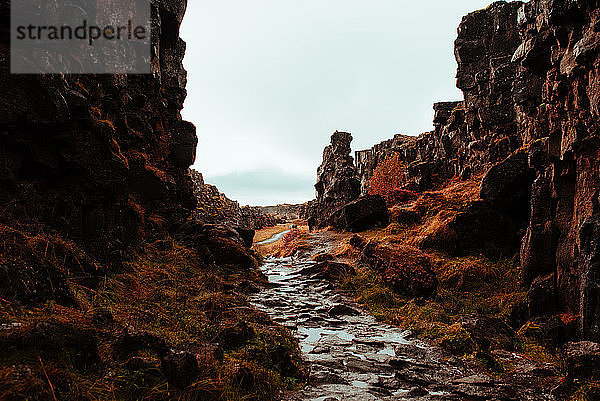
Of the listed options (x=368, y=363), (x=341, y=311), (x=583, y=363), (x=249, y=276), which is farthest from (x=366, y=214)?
(x=583, y=363)

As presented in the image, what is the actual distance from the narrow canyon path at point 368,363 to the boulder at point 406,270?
66.5 inches

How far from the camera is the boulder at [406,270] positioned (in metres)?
10.5

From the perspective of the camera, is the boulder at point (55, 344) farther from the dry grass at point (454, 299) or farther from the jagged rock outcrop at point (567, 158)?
the jagged rock outcrop at point (567, 158)

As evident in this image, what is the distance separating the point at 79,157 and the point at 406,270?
31.0ft

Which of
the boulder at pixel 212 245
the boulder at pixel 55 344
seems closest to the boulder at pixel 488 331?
the boulder at pixel 55 344

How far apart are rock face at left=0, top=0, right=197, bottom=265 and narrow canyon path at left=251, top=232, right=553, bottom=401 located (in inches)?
186

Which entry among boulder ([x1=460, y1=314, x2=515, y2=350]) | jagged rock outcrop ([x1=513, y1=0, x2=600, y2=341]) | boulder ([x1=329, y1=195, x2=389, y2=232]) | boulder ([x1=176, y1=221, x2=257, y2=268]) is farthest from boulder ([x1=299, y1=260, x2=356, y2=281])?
boulder ([x1=329, y1=195, x2=389, y2=232])

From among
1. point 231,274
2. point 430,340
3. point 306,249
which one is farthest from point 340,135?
point 430,340

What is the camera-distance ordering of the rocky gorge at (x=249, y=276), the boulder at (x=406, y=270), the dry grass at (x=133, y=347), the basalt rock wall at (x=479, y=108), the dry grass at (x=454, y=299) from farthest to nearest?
1. the basalt rock wall at (x=479, y=108)
2. the boulder at (x=406, y=270)
3. the dry grass at (x=454, y=299)
4. the rocky gorge at (x=249, y=276)
5. the dry grass at (x=133, y=347)

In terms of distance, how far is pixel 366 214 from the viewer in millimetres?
24547

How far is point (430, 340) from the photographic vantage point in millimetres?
7562

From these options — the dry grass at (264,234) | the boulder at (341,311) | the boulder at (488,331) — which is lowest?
the boulder at (488,331)

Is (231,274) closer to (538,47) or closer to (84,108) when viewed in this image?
(84,108)

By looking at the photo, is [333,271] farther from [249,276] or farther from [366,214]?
[366,214]
